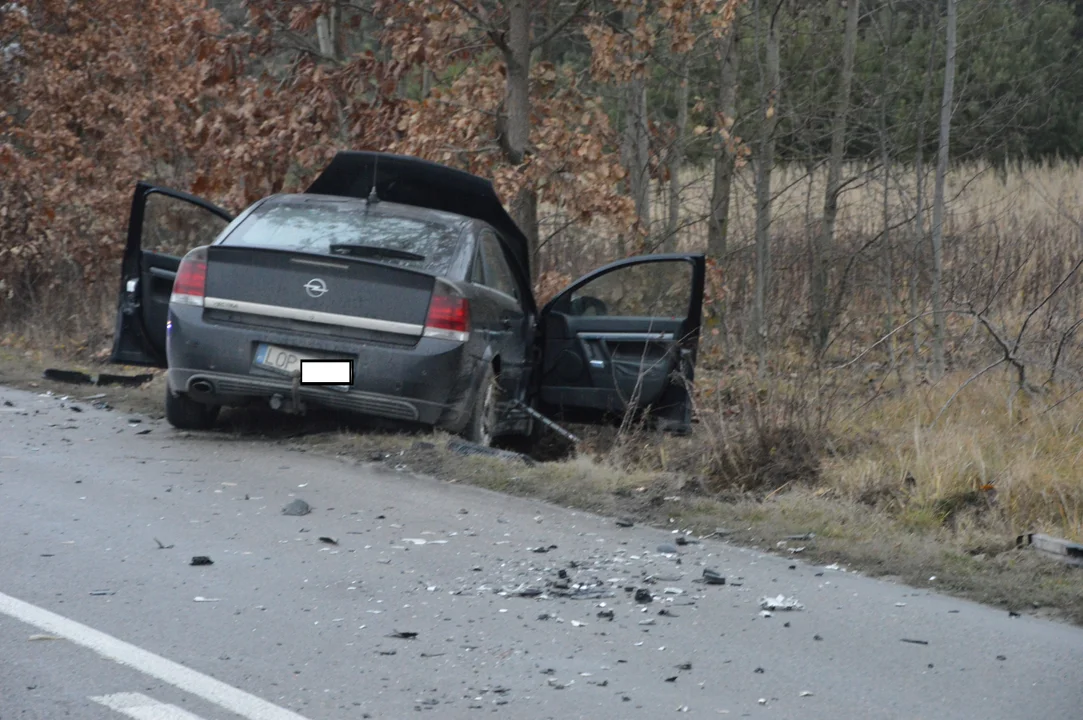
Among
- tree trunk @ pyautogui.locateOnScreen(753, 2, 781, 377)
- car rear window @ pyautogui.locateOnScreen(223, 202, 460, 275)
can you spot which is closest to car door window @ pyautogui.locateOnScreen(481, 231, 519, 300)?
car rear window @ pyautogui.locateOnScreen(223, 202, 460, 275)

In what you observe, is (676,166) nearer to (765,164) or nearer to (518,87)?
(765,164)

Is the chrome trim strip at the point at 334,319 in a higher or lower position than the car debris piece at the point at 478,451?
higher

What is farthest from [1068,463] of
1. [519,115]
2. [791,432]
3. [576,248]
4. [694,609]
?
[576,248]

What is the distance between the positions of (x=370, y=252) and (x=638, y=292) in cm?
247

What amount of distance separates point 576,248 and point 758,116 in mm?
2996

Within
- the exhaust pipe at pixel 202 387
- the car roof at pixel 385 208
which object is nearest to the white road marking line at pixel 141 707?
the exhaust pipe at pixel 202 387

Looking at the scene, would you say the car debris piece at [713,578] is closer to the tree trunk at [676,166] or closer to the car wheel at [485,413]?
the car wheel at [485,413]

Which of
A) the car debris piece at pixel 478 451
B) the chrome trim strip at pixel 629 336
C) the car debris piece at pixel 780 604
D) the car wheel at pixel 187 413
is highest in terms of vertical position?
the chrome trim strip at pixel 629 336

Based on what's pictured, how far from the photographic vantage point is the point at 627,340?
1012 cm

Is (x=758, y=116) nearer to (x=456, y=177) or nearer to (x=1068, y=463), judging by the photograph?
(x=456, y=177)

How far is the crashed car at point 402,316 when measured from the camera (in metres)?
8.80

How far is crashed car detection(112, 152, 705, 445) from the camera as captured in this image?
8.80 meters

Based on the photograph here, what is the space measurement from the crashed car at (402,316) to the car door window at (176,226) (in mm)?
6740

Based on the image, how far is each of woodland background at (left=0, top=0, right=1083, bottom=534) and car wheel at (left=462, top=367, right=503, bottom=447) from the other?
1549mm
